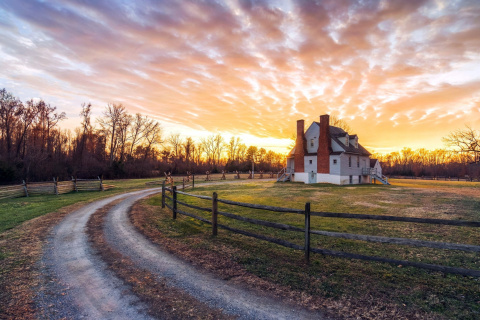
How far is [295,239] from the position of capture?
8273mm

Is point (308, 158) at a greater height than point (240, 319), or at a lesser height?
greater

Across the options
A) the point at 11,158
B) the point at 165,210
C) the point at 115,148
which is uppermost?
the point at 115,148

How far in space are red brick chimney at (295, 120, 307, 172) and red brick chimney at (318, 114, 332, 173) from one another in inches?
108

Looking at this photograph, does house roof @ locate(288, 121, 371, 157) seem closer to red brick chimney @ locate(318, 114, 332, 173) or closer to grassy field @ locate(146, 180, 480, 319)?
red brick chimney @ locate(318, 114, 332, 173)

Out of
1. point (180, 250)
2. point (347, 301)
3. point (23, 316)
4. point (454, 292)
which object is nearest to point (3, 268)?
point (23, 316)

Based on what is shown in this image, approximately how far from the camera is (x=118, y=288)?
4.73 m

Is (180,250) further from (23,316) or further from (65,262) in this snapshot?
(23,316)

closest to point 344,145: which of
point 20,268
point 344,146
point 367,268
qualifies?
point 344,146

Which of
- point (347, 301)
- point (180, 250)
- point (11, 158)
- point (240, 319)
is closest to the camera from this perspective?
point (240, 319)

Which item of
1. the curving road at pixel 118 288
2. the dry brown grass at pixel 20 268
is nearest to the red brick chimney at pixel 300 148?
the curving road at pixel 118 288

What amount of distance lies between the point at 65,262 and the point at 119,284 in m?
2.43

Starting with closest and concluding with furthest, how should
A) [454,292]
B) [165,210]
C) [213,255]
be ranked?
[454,292], [213,255], [165,210]

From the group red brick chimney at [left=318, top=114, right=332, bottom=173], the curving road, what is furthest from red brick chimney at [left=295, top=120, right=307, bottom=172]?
the curving road

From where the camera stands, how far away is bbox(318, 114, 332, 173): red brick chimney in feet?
117
